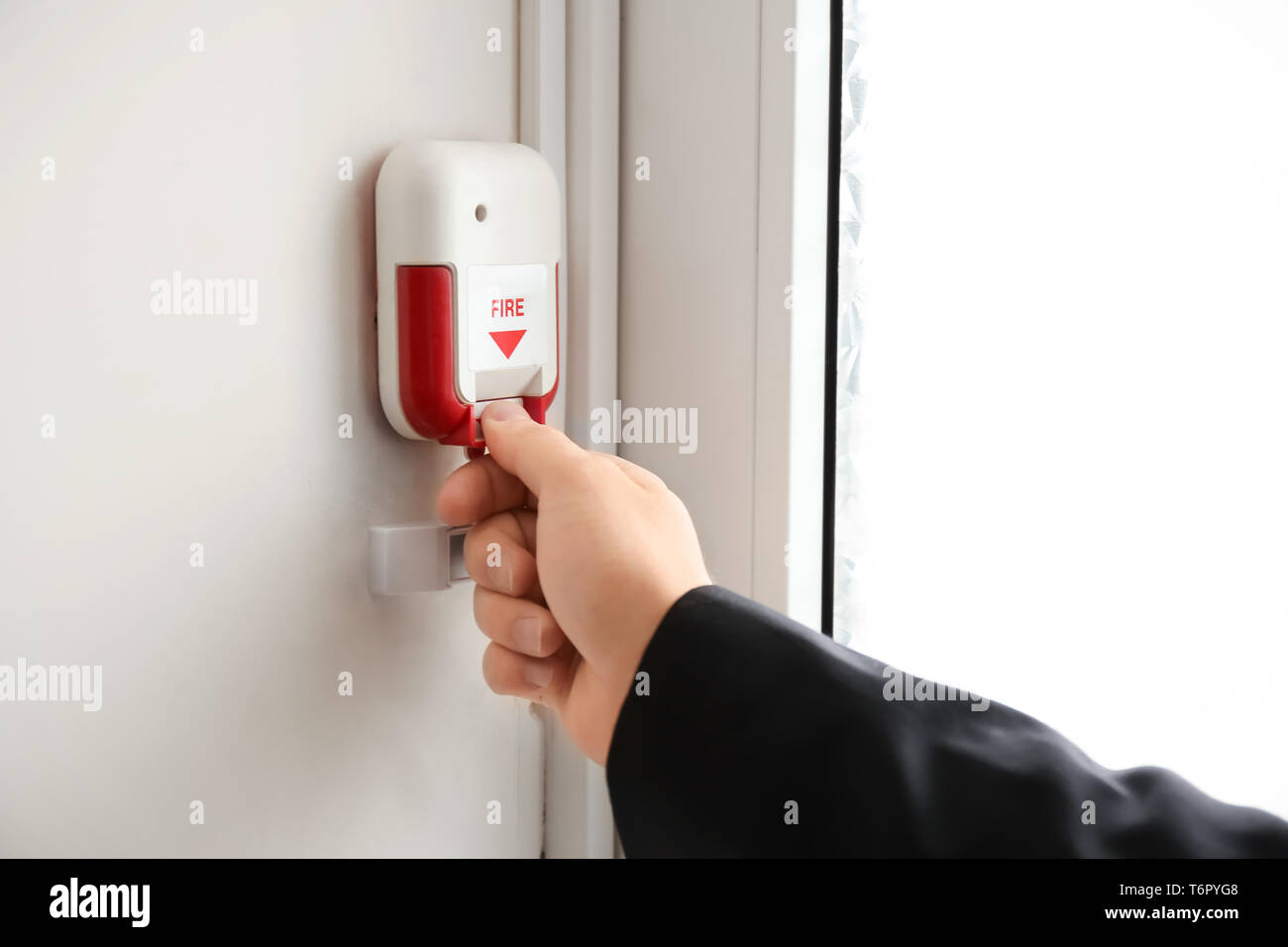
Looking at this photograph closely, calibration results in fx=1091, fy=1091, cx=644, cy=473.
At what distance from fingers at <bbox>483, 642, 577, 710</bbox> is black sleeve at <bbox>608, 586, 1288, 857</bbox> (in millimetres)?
127

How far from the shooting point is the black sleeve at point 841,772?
0.45 meters

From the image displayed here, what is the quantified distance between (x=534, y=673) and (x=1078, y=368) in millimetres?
345

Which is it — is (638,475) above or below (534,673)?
above

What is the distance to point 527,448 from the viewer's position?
595 mm

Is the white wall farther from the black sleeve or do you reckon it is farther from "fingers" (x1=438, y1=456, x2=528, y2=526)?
the black sleeve

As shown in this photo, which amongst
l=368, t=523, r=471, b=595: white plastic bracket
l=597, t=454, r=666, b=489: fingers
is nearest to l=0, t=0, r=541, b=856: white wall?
l=368, t=523, r=471, b=595: white plastic bracket

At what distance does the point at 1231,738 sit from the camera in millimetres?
548

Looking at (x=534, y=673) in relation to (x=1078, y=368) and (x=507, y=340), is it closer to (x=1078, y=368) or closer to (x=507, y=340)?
(x=507, y=340)

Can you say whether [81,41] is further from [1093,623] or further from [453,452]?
[1093,623]

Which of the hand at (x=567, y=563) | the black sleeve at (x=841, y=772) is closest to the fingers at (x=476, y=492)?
the hand at (x=567, y=563)

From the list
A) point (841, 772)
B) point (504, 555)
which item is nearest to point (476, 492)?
point (504, 555)

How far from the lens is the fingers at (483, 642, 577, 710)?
63cm

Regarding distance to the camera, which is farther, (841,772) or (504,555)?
(504,555)

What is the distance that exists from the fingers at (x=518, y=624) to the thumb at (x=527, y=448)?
0.07m
